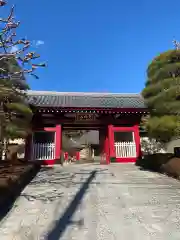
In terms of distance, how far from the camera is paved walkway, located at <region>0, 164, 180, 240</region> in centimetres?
280

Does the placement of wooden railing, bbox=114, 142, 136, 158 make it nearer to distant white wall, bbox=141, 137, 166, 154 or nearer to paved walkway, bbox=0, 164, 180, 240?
distant white wall, bbox=141, 137, 166, 154

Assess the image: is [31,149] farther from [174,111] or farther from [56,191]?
[174,111]

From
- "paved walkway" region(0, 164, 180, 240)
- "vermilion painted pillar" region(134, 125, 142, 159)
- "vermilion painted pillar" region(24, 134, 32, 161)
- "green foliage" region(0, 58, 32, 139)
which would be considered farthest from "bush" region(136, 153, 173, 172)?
"vermilion painted pillar" region(24, 134, 32, 161)

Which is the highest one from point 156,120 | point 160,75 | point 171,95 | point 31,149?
point 160,75

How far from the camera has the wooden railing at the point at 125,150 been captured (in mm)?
11922

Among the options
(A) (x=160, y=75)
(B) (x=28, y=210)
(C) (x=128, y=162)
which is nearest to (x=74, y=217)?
(B) (x=28, y=210)

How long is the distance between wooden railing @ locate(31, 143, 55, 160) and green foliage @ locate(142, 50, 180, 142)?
6.20m

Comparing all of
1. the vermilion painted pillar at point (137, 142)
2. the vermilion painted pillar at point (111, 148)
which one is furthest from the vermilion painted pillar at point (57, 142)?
the vermilion painted pillar at point (137, 142)

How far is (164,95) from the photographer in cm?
699

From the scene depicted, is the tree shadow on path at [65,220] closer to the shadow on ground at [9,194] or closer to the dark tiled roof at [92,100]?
the shadow on ground at [9,194]

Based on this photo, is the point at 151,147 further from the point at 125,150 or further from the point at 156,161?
the point at 156,161

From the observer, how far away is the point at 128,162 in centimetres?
1166

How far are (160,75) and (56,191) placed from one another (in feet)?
18.7

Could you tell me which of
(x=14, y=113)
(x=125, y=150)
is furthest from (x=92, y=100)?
(x=14, y=113)
